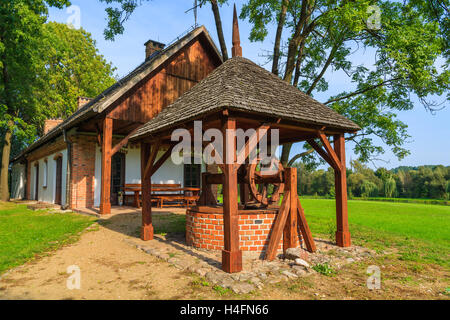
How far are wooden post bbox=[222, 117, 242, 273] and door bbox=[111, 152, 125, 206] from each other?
32.2ft

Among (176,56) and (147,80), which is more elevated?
(176,56)

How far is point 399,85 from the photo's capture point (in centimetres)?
1114

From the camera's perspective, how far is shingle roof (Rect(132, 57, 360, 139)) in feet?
15.3

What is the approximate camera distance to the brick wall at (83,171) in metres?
11.8

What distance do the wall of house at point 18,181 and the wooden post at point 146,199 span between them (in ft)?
69.4

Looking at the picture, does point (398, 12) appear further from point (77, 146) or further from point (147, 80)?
point (77, 146)

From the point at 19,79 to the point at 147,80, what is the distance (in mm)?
12033

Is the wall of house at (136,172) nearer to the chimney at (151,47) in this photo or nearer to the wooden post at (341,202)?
the chimney at (151,47)

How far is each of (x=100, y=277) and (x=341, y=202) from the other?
489 centimetres

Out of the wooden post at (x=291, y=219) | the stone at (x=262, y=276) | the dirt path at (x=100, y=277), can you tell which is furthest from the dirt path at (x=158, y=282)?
the wooden post at (x=291, y=219)

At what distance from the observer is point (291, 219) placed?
17.1 ft

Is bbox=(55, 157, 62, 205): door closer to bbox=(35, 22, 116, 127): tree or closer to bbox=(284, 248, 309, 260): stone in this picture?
bbox=(35, 22, 116, 127): tree

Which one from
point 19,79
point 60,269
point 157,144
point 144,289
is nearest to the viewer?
point 144,289
